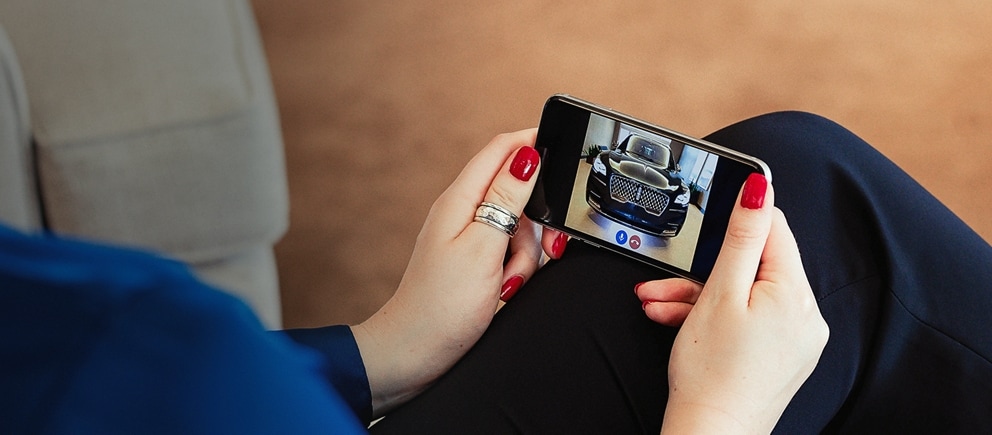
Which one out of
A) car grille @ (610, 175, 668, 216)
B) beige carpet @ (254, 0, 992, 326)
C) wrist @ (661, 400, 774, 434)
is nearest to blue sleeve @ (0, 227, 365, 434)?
wrist @ (661, 400, 774, 434)

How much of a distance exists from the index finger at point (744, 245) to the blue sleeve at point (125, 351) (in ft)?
1.42

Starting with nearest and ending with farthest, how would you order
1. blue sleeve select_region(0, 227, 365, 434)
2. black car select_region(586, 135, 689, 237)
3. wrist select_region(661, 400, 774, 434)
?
blue sleeve select_region(0, 227, 365, 434) < wrist select_region(661, 400, 774, 434) < black car select_region(586, 135, 689, 237)

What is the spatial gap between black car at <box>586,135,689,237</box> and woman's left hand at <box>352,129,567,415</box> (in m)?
0.06

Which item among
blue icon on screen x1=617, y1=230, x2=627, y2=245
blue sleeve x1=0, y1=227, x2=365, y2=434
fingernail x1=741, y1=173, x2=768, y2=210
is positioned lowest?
blue icon on screen x1=617, y1=230, x2=627, y2=245

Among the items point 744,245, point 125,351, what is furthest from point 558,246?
point 125,351

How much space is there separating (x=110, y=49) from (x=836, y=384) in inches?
25.1

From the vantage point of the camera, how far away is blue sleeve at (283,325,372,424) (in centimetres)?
69

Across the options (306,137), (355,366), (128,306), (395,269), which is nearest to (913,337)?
(355,366)

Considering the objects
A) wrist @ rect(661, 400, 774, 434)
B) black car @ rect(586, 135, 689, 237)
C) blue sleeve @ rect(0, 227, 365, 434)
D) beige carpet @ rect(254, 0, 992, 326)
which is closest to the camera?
blue sleeve @ rect(0, 227, 365, 434)

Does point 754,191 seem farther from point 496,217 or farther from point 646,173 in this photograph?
point 496,217

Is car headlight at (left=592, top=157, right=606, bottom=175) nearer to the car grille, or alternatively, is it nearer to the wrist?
the car grille

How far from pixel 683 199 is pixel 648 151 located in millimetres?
46

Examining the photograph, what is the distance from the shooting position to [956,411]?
0.71m

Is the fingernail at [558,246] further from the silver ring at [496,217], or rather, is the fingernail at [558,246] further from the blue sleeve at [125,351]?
the blue sleeve at [125,351]
